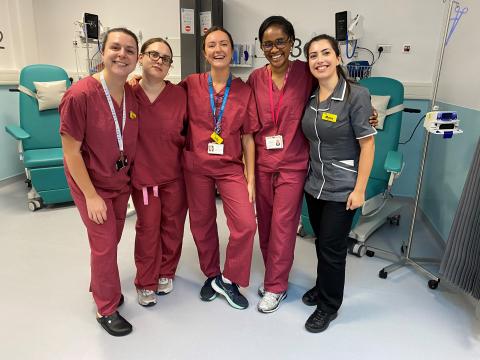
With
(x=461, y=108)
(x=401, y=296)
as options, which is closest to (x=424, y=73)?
(x=461, y=108)

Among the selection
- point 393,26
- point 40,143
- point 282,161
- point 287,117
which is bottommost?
point 40,143

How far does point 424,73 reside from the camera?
335 cm

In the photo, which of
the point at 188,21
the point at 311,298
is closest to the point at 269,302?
the point at 311,298

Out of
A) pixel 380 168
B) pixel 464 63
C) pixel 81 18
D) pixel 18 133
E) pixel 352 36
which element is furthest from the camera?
pixel 81 18

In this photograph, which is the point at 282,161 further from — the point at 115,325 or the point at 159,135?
the point at 115,325

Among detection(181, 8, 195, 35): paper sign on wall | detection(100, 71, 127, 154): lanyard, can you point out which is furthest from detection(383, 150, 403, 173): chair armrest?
detection(181, 8, 195, 35): paper sign on wall

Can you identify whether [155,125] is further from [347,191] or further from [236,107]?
[347,191]

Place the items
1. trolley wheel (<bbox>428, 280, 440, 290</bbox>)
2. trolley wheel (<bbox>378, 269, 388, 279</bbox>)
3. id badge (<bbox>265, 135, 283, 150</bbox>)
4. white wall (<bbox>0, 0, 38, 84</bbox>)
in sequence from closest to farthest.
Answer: id badge (<bbox>265, 135, 283, 150</bbox>)
trolley wheel (<bbox>428, 280, 440, 290</bbox>)
trolley wheel (<bbox>378, 269, 388, 279</bbox>)
white wall (<bbox>0, 0, 38, 84</bbox>)

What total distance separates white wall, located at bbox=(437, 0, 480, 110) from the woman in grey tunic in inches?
44.4

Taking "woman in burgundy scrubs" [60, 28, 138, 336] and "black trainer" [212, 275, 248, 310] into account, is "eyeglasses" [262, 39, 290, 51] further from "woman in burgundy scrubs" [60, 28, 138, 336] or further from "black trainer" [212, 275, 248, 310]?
"black trainer" [212, 275, 248, 310]

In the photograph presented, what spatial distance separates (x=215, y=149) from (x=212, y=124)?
13 cm

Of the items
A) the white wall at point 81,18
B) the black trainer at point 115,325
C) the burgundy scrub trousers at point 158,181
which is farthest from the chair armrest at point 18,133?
the black trainer at point 115,325

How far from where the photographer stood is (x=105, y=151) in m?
1.60

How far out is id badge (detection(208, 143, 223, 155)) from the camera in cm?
182
